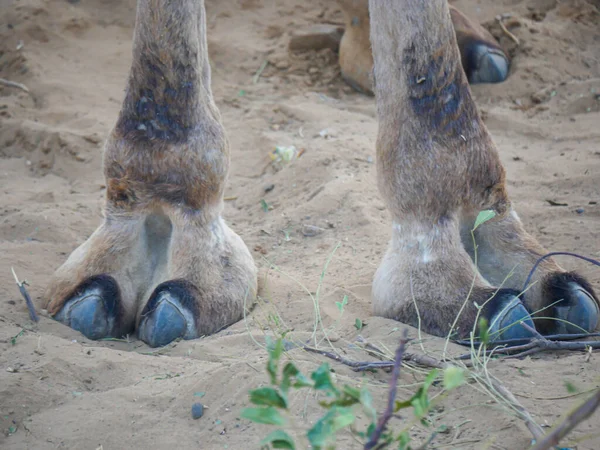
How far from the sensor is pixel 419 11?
242 centimetres

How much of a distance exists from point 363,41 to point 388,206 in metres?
3.23

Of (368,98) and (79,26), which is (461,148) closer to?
(368,98)

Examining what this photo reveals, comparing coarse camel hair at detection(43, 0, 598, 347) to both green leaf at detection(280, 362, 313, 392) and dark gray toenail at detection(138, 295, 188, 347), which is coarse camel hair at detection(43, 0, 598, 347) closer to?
dark gray toenail at detection(138, 295, 188, 347)

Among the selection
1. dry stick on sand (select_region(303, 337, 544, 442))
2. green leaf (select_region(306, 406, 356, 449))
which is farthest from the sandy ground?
green leaf (select_region(306, 406, 356, 449))

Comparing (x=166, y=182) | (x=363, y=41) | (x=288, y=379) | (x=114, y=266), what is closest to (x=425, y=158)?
(x=166, y=182)

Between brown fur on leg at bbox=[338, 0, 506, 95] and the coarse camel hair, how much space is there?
283 centimetres

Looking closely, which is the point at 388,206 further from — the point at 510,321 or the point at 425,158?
the point at 510,321

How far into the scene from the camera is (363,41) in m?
5.47

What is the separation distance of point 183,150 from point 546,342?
1418 millimetres

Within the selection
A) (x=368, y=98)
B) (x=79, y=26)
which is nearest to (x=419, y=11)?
(x=368, y=98)

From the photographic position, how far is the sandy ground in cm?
196

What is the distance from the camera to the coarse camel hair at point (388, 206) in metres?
2.36

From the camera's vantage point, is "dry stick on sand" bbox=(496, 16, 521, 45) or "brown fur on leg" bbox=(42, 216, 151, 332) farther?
"dry stick on sand" bbox=(496, 16, 521, 45)

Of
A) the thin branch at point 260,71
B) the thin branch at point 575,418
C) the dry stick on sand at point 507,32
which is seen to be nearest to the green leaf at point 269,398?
the thin branch at point 575,418
